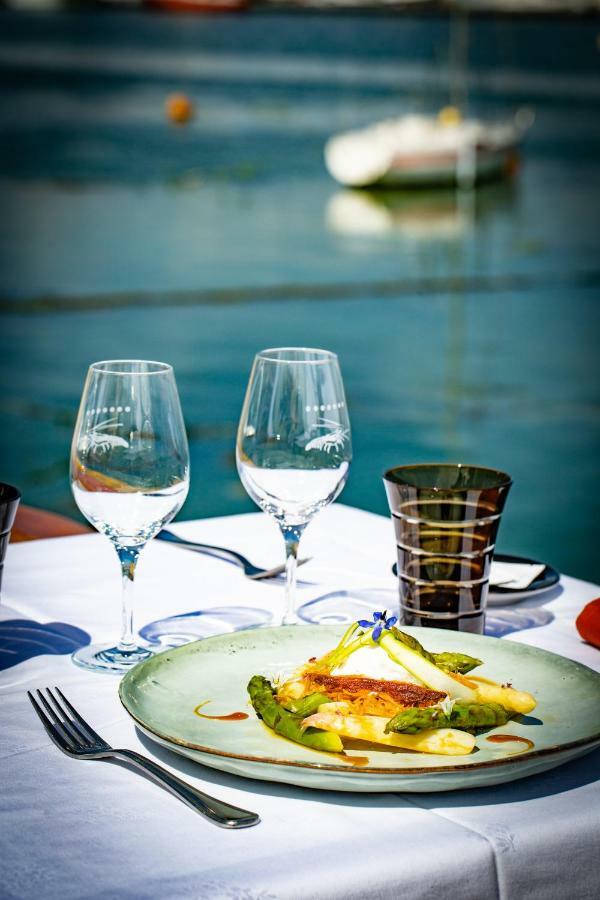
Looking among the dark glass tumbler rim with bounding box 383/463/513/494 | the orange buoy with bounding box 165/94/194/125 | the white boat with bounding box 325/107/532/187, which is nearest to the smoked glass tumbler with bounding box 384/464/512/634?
the dark glass tumbler rim with bounding box 383/463/513/494

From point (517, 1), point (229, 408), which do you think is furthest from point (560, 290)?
point (517, 1)

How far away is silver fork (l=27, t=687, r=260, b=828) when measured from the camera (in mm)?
677

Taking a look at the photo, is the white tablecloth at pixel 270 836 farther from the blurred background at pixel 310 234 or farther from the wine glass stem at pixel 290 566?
the blurred background at pixel 310 234

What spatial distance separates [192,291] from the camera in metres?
12.7

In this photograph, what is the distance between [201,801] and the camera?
69cm

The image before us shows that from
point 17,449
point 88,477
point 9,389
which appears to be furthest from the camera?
point 9,389

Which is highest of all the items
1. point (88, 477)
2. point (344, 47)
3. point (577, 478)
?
point (344, 47)

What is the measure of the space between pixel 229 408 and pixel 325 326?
3402 millimetres

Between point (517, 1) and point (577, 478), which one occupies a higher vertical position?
point (517, 1)

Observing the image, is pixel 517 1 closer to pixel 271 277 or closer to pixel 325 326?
pixel 271 277

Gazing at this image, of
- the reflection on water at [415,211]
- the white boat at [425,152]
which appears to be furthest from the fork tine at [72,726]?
the white boat at [425,152]

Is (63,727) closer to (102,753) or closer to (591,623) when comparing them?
(102,753)

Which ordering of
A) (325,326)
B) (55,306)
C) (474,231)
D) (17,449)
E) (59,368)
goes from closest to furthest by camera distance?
1. (17,449)
2. (59,368)
3. (325,326)
4. (55,306)
5. (474,231)

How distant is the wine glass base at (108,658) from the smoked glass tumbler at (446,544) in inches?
8.2
